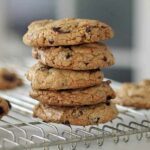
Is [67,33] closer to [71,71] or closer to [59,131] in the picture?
[71,71]

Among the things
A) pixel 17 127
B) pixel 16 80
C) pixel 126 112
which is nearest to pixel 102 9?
pixel 16 80

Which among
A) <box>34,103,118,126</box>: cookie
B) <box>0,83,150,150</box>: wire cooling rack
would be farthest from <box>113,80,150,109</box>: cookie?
<box>34,103,118,126</box>: cookie

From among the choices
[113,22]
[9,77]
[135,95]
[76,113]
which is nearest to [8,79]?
[9,77]

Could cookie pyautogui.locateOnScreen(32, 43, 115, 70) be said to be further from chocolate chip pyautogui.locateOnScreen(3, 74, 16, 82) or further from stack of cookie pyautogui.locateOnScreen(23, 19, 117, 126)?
chocolate chip pyautogui.locateOnScreen(3, 74, 16, 82)

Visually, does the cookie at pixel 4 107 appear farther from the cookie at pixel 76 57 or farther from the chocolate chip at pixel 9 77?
the chocolate chip at pixel 9 77

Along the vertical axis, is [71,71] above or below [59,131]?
above

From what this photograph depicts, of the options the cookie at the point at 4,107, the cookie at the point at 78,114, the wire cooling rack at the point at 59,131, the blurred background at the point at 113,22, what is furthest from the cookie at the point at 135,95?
the blurred background at the point at 113,22

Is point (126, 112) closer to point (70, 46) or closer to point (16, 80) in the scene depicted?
point (70, 46)
